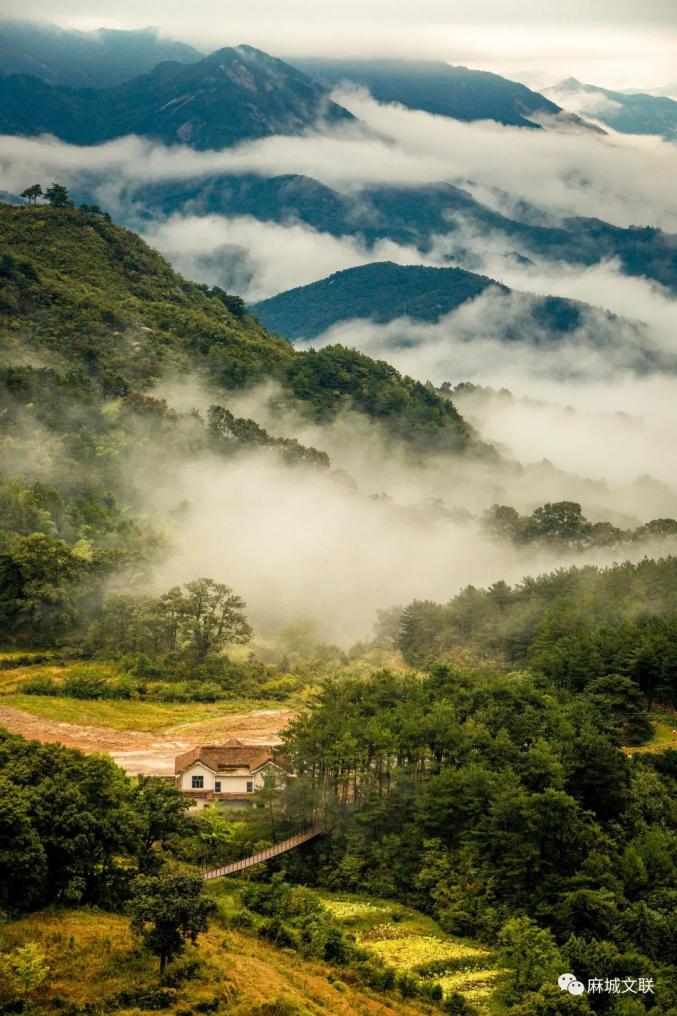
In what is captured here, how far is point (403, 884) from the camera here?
41844 millimetres

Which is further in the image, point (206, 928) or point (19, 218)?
point (19, 218)

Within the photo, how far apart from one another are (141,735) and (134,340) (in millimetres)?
60604

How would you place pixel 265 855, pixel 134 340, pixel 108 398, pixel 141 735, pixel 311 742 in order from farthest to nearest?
1. pixel 134 340
2. pixel 108 398
3. pixel 141 735
4. pixel 311 742
5. pixel 265 855

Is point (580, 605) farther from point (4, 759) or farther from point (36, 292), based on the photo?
point (36, 292)

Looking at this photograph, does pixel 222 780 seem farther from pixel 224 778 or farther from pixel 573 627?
pixel 573 627

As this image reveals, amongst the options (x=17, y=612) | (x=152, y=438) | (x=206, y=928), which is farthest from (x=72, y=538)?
(x=206, y=928)

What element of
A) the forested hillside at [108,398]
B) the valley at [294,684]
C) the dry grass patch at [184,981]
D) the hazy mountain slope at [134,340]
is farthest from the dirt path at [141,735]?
the hazy mountain slope at [134,340]

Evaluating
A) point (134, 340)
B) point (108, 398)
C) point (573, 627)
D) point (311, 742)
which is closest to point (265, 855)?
point (311, 742)

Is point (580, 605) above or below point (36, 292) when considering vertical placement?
below

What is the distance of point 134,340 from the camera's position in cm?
11175

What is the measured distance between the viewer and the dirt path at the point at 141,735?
175ft

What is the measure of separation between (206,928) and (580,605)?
4256cm

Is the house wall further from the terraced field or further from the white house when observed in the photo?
the terraced field

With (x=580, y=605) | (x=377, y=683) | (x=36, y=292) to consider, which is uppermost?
(x=36, y=292)
